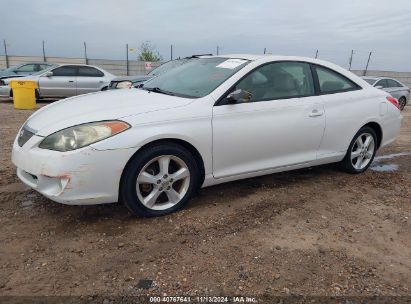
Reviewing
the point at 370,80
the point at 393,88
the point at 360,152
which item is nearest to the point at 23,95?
the point at 360,152

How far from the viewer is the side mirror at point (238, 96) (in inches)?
149

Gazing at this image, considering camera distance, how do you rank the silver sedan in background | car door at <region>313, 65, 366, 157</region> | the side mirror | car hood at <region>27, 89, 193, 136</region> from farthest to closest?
1. the silver sedan in background
2. car door at <region>313, 65, 366, 157</region>
3. the side mirror
4. car hood at <region>27, 89, 193, 136</region>

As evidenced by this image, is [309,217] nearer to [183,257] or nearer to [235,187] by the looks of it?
[235,187]

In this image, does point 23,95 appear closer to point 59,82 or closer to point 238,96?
point 59,82

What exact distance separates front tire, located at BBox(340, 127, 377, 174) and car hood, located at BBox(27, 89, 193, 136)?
A: 2487 millimetres

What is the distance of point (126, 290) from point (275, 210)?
1839 mm

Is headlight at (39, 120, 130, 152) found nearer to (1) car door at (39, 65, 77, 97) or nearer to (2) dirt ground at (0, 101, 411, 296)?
(2) dirt ground at (0, 101, 411, 296)

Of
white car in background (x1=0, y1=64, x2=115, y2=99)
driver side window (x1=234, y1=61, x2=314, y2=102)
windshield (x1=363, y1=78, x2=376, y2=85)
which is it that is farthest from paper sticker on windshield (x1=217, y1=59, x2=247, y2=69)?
windshield (x1=363, y1=78, x2=376, y2=85)

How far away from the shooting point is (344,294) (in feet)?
8.61

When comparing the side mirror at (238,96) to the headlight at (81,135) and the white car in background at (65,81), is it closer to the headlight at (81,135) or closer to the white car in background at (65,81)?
the headlight at (81,135)

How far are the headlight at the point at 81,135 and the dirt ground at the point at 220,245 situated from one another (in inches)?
28.1

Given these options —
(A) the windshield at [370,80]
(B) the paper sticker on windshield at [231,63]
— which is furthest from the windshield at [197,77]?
(A) the windshield at [370,80]

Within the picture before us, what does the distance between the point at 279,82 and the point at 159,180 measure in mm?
1793

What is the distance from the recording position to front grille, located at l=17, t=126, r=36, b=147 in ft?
11.4
